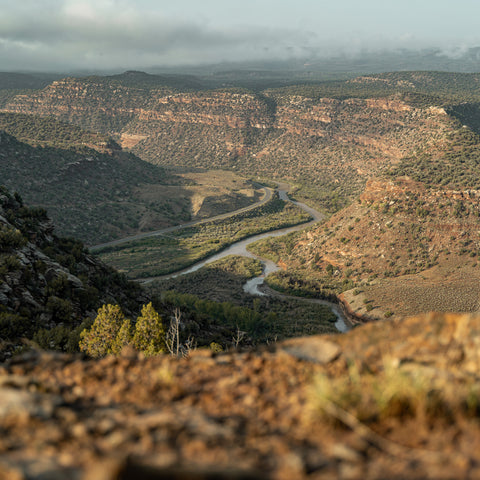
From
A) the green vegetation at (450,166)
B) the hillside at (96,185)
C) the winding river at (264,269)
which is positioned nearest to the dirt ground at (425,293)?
the winding river at (264,269)

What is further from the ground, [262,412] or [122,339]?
[262,412]

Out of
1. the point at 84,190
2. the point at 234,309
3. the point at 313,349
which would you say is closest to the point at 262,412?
the point at 313,349

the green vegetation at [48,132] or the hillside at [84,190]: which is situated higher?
the green vegetation at [48,132]

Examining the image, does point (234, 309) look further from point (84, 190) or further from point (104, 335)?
point (84, 190)

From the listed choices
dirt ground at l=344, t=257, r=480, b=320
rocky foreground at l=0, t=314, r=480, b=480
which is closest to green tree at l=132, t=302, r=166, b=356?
rocky foreground at l=0, t=314, r=480, b=480

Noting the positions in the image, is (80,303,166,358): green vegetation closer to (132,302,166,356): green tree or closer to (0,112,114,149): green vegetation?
(132,302,166,356): green tree

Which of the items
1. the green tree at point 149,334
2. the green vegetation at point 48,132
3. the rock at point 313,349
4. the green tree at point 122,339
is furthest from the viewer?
the green vegetation at point 48,132

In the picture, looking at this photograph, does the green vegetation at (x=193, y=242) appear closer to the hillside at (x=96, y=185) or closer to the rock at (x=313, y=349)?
the hillside at (x=96, y=185)
